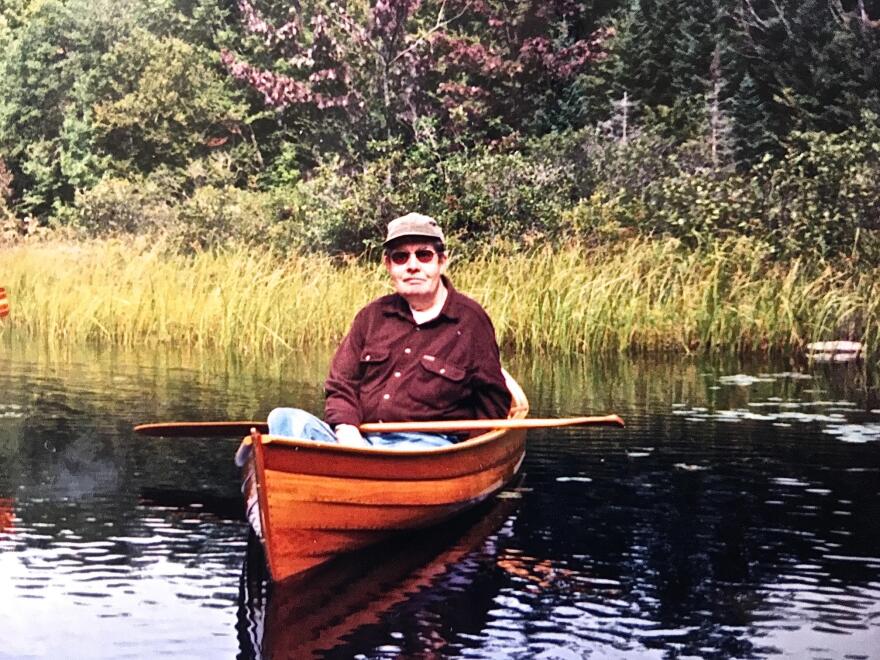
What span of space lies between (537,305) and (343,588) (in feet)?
17.8

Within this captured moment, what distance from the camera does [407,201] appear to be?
39.0ft

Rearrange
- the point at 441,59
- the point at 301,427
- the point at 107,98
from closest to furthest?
1. the point at 301,427
2. the point at 441,59
3. the point at 107,98

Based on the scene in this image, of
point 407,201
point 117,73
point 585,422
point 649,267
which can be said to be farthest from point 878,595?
point 117,73

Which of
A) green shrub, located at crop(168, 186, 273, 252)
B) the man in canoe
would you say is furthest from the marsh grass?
the man in canoe

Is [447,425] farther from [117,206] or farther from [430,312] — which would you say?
[117,206]

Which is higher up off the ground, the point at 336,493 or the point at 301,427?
the point at 301,427

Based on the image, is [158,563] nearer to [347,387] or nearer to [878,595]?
[347,387]

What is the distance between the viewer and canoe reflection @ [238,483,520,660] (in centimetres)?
287

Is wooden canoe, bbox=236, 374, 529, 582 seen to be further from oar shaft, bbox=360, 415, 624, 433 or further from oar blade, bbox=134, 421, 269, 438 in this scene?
oar blade, bbox=134, 421, 269, 438

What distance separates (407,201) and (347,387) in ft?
26.9

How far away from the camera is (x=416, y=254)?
12.4 feet

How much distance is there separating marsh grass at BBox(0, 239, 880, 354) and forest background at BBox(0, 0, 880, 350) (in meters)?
0.59

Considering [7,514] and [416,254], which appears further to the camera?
[7,514]

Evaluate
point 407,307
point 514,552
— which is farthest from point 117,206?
point 514,552
